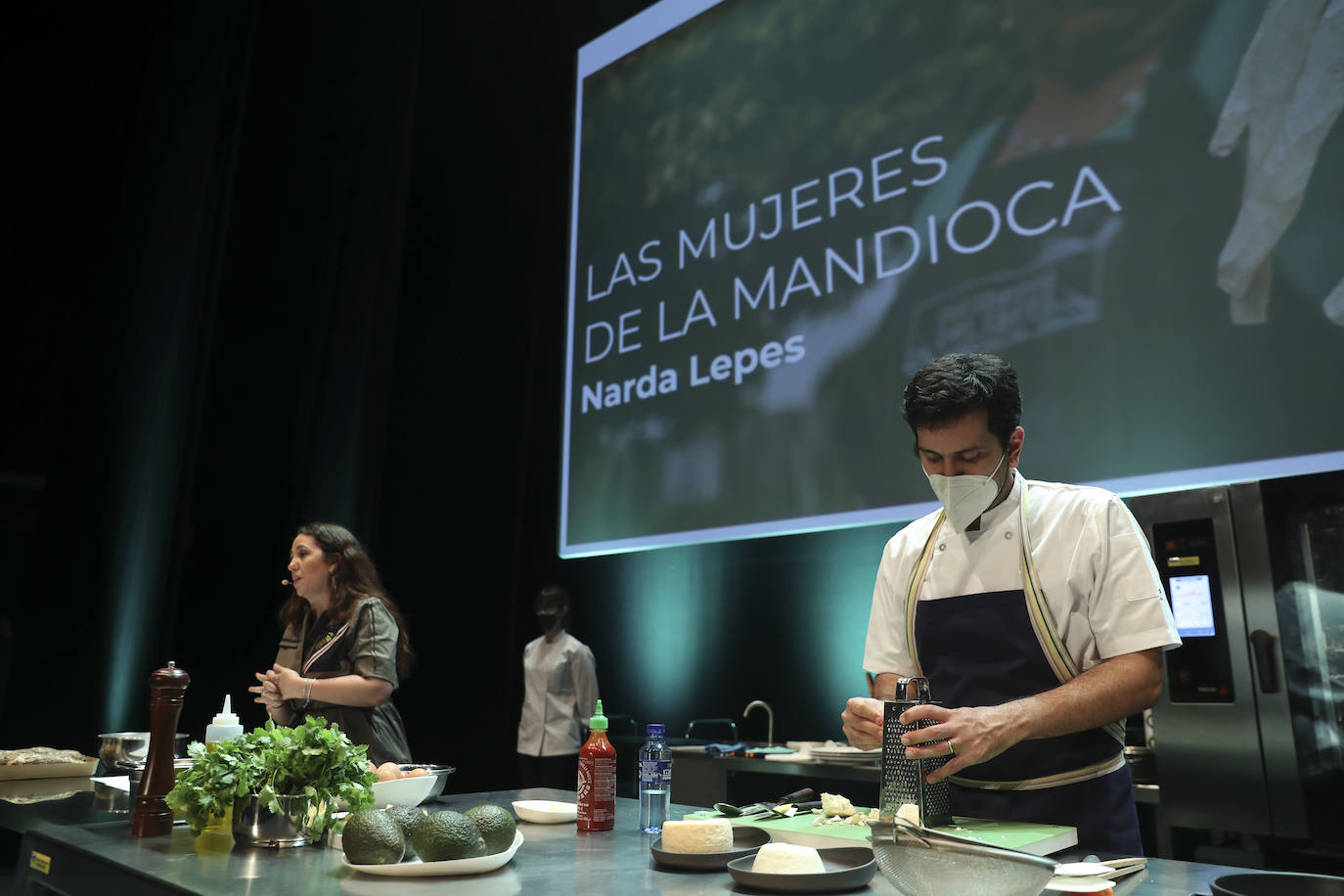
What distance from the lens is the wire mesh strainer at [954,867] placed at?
85cm

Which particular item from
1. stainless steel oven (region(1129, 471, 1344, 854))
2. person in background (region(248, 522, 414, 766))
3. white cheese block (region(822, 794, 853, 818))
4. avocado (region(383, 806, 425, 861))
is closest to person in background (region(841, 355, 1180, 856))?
white cheese block (region(822, 794, 853, 818))

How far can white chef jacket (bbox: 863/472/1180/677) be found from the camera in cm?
148

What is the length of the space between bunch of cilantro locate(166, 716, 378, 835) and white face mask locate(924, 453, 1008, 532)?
1.00m

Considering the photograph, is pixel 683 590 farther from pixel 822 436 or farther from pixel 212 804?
pixel 212 804

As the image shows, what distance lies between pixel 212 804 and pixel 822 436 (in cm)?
256

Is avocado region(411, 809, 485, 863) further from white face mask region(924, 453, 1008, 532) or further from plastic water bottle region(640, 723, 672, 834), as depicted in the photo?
white face mask region(924, 453, 1008, 532)

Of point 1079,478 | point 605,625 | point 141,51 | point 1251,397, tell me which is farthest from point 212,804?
point 141,51

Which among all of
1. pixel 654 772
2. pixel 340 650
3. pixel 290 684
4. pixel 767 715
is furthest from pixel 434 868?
pixel 767 715

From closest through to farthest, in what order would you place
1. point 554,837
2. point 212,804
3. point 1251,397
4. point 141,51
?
point 212,804 < point 554,837 < point 1251,397 < point 141,51

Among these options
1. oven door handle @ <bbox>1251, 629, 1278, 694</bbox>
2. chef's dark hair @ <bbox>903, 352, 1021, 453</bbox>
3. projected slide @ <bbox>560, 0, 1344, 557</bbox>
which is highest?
projected slide @ <bbox>560, 0, 1344, 557</bbox>

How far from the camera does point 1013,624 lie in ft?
5.12

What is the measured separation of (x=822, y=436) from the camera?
11.5 ft

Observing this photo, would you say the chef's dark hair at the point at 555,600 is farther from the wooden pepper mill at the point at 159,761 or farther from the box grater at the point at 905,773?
the box grater at the point at 905,773

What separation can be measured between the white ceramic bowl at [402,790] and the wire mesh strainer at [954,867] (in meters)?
0.78
